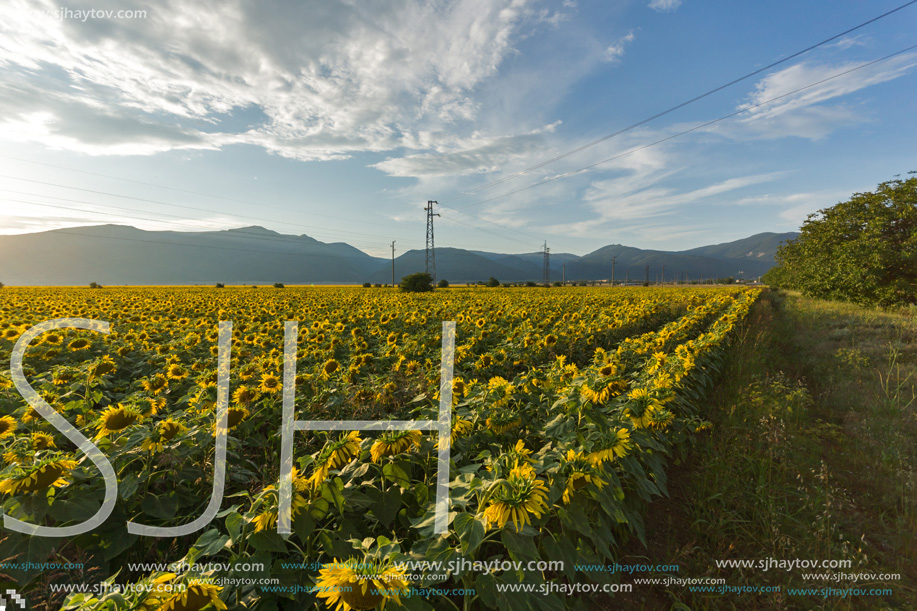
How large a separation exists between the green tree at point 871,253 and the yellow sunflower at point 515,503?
27.2 m

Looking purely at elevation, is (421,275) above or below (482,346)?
above

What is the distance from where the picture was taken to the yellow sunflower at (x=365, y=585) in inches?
48.6

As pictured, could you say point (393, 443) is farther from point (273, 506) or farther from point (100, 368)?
point (100, 368)

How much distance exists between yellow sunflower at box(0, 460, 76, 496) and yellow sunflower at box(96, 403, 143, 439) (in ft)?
2.12

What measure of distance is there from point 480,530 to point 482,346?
17.4 ft

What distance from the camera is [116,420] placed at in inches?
96.7

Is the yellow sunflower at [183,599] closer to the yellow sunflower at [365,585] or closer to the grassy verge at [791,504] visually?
the yellow sunflower at [365,585]

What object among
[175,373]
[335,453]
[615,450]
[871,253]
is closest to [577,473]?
[615,450]

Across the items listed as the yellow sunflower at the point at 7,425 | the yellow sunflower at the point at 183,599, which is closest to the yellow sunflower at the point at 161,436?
the yellow sunflower at the point at 7,425

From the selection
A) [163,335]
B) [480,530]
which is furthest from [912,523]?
[163,335]

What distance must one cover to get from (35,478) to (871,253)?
29.6 metres

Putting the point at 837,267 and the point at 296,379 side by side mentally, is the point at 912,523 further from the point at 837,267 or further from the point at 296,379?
the point at 837,267

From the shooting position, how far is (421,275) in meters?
32.0

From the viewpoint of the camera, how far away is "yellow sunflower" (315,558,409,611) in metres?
1.24
